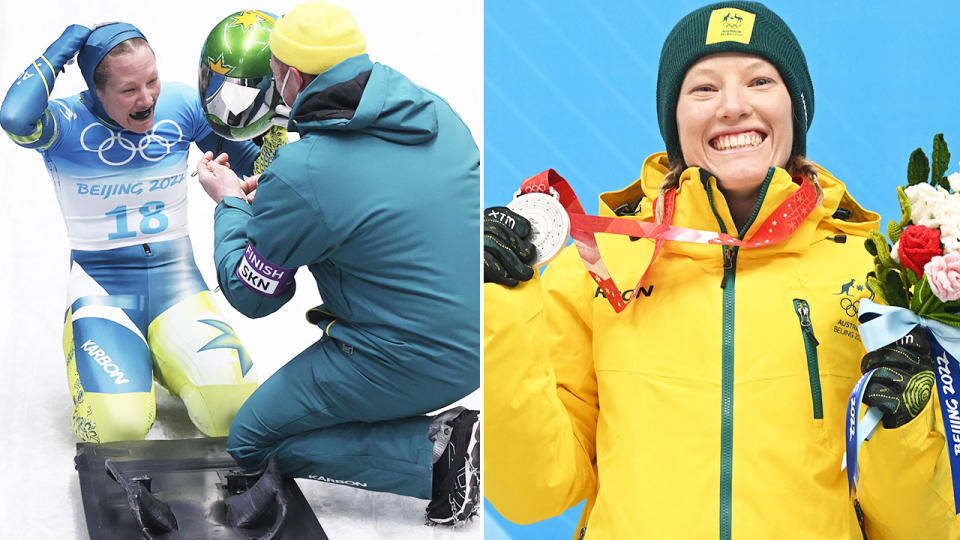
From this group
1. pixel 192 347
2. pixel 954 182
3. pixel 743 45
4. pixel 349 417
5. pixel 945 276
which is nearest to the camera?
pixel 945 276

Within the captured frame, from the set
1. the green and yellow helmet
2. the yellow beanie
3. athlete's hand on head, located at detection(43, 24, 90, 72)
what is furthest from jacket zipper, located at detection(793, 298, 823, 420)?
athlete's hand on head, located at detection(43, 24, 90, 72)

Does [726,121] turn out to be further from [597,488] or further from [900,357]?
[597,488]

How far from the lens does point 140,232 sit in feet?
7.09

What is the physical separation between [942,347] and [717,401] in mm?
355

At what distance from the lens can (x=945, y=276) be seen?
5.40ft

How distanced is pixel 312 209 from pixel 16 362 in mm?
622

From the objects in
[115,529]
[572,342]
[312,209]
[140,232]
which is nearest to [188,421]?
[115,529]

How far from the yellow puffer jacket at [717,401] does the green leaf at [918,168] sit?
0.39 ft

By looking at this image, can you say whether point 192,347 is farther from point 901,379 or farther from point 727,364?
point 901,379

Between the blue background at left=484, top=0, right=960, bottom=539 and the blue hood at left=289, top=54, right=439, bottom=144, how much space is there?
200 mm

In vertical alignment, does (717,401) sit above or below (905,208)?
below

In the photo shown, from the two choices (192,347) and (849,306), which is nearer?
(849,306)

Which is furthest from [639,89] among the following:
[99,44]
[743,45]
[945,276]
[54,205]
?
[54,205]

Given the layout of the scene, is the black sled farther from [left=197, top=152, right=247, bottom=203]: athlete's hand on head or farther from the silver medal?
the silver medal
